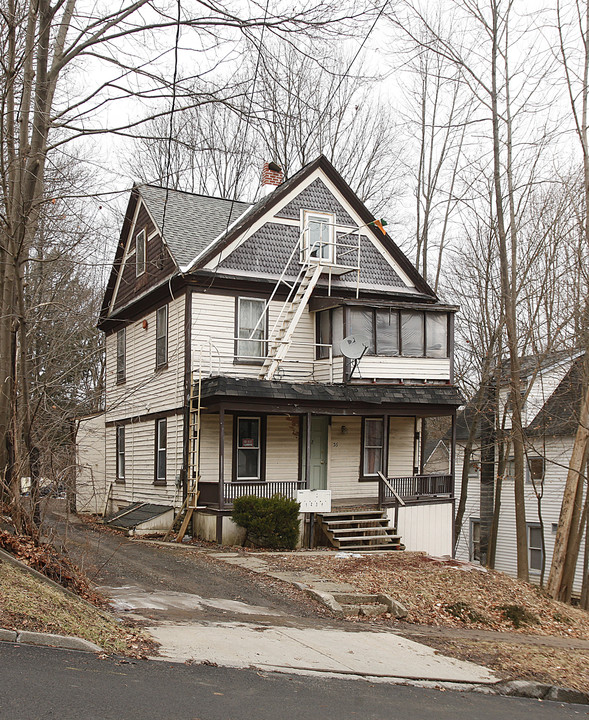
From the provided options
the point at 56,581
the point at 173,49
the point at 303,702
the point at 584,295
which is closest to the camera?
the point at 303,702

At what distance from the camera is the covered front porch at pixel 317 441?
1895cm

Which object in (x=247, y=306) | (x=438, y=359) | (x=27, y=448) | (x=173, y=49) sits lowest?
(x=27, y=448)

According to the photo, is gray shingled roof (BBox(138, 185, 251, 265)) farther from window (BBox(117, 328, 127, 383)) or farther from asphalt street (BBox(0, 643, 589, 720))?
asphalt street (BBox(0, 643, 589, 720))

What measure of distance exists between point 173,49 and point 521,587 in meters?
11.4

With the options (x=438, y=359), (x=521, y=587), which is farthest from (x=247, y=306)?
(x=521, y=587)

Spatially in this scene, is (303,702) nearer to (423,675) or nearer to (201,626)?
(423,675)

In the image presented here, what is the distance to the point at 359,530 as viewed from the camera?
18859 millimetres

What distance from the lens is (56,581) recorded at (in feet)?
29.2

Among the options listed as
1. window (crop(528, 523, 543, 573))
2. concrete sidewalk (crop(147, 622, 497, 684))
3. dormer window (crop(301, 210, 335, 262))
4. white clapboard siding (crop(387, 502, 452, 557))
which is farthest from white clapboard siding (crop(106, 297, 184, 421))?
window (crop(528, 523, 543, 573))

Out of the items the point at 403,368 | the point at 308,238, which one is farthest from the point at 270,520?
the point at 308,238

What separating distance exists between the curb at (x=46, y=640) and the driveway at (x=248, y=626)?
2.47ft

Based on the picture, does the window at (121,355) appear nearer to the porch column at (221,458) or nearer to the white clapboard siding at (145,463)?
the white clapboard siding at (145,463)

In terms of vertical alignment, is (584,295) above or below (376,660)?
above

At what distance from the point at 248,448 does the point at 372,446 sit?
162 inches
